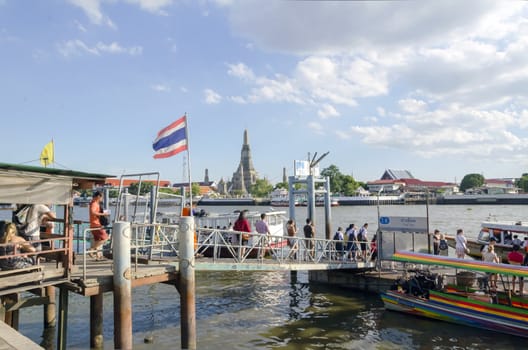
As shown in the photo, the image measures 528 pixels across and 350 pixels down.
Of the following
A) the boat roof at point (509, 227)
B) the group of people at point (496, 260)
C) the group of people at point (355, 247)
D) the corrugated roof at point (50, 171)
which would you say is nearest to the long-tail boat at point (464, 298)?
the group of people at point (496, 260)

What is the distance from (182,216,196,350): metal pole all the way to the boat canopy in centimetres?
256

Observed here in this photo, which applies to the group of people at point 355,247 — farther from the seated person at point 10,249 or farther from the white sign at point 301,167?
the seated person at point 10,249

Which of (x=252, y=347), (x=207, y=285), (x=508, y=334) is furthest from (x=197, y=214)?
(x=508, y=334)

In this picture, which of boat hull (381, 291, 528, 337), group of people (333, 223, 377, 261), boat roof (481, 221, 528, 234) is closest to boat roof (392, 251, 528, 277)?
boat hull (381, 291, 528, 337)

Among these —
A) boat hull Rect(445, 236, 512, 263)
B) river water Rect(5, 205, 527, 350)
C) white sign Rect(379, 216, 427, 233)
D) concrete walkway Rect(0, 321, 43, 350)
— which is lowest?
river water Rect(5, 205, 527, 350)

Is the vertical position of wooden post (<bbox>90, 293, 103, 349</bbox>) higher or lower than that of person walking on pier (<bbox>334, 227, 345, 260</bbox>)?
lower

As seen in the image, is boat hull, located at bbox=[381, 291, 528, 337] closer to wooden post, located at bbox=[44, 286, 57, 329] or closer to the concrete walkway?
wooden post, located at bbox=[44, 286, 57, 329]

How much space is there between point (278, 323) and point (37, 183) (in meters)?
9.52

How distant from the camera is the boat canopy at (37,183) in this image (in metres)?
8.22

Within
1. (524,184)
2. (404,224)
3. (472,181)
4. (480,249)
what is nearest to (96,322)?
(404,224)

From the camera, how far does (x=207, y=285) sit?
2047cm

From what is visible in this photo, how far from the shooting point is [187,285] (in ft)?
34.0

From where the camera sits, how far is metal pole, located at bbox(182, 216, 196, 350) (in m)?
10.2

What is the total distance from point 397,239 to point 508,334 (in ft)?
18.4
